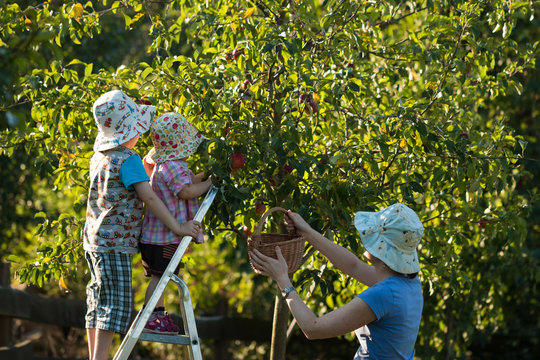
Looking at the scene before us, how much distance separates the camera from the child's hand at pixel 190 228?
2713mm

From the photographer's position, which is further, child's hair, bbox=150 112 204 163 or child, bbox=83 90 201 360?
child's hair, bbox=150 112 204 163

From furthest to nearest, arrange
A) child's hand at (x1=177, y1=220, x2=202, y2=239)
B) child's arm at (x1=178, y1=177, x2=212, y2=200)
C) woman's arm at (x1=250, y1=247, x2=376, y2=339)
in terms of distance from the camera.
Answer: child's arm at (x1=178, y1=177, x2=212, y2=200)
child's hand at (x1=177, y1=220, x2=202, y2=239)
woman's arm at (x1=250, y1=247, x2=376, y2=339)

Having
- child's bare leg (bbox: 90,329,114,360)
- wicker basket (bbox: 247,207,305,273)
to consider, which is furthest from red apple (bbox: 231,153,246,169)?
child's bare leg (bbox: 90,329,114,360)

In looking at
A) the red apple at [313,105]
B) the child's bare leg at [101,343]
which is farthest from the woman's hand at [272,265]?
the red apple at [313,105]

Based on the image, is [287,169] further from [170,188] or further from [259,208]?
[170,188]

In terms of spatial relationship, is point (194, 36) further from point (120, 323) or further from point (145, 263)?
point (120, 323)

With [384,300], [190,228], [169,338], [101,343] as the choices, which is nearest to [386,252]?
[384,300]

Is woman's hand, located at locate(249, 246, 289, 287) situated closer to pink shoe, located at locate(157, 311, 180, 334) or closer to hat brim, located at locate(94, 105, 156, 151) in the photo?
pink shoe, located at locate(157, 311, 180, 334)

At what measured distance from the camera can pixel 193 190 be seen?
286 centimetres

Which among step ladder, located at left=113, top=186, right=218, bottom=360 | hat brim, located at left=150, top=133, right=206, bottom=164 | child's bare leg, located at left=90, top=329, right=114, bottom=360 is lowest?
child's bare leg, located at left=90, top=329, right=114, bottom=360

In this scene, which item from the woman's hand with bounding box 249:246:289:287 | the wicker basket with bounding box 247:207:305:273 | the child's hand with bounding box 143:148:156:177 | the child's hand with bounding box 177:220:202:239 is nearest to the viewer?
the woman's hand with bounding box 249:246:289:287

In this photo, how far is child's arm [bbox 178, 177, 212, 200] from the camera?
2.85m

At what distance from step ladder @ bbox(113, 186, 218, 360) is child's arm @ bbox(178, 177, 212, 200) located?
0.07m

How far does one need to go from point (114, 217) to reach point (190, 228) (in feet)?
1.01
